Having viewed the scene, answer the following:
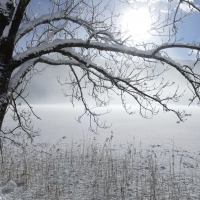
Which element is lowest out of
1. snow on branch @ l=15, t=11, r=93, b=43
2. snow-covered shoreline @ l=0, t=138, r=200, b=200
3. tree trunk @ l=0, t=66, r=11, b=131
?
snow-covered shoreline @ l=0, t=138, r=200, b=200

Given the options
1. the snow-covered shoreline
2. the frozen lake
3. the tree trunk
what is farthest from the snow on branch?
the frozen lake

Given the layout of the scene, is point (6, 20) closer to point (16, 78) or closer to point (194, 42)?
point (16, 78)

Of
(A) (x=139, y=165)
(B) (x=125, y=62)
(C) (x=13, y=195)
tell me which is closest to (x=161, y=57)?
(B) (x=125, y=62)

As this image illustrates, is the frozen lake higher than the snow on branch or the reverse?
A: the reverse

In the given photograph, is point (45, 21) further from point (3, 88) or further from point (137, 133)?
point (137, 133)

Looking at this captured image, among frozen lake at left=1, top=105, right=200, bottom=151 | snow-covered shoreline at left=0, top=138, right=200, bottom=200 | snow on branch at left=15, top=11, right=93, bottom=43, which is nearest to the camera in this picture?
snow on branch at left=15, top=11, right=93, bottom=43

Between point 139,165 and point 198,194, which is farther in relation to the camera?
point 139,165

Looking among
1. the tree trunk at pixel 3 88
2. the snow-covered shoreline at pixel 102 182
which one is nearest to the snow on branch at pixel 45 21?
the tree trunk at pixel 3 88

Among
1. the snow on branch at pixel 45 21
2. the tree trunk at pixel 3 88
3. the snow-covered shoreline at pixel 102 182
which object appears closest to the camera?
the tree trunk at pixel 3 88

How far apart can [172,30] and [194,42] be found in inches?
13.8

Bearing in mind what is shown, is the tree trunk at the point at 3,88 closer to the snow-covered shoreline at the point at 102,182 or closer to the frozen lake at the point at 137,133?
the snow-covered shoreline at the point at 102,182

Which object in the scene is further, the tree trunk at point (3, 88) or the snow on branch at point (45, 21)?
the snow on branch at point (45, 21)

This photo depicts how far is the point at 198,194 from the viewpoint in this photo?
429cm

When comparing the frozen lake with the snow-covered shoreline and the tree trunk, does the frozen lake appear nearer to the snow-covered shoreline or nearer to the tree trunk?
the snow-covered shoreline
